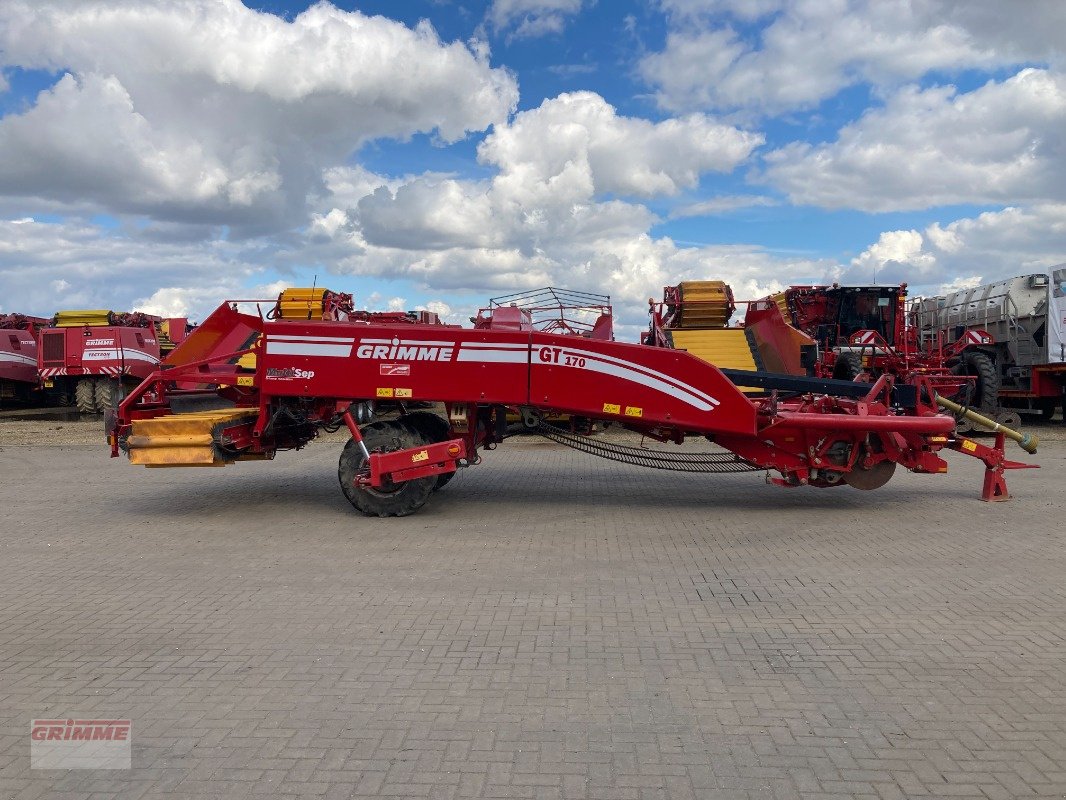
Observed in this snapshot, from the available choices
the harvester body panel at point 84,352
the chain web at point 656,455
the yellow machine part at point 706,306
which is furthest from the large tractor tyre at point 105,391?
the chain web at point 656,455

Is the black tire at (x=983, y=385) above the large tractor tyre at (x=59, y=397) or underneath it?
above

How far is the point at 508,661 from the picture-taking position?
445 centimetres

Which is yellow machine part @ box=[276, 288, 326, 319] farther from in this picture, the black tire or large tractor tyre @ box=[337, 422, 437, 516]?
the black tire

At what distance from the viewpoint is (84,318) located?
21812mm

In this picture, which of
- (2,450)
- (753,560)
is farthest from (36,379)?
(753,560)

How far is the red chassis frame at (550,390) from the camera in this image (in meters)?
7.94

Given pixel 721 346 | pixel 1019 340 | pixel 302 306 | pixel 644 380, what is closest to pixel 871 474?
pixel 644 380

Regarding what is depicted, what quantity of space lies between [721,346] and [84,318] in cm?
1736

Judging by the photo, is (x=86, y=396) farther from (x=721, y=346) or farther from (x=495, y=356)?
(x=495, y=356)

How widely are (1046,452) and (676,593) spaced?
10.5 m

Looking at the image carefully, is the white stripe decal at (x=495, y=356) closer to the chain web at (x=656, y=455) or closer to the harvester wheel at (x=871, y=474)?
Answer: the chain web at (x=656, y=455)

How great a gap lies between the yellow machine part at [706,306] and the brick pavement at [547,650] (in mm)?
6785

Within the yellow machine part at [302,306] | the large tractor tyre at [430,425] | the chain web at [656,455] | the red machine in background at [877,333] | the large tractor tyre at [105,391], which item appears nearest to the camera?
the large tractor tyre at [430,425]

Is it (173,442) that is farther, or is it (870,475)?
(870,475)
